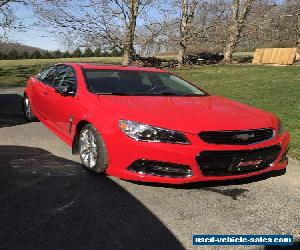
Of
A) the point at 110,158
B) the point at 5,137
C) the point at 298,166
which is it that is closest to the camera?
the point at 110,158

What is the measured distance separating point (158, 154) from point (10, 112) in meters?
6.49

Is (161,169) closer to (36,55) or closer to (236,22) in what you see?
(236,22)

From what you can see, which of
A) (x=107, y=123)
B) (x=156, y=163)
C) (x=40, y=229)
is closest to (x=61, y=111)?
(x=107, y=123)

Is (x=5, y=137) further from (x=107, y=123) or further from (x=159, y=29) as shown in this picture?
(x=159, y=29)

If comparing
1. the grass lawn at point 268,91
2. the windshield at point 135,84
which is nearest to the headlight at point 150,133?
the windshield at point 135,84

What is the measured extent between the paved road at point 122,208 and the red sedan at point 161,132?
23 cm

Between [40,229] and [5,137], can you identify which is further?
[5,137]

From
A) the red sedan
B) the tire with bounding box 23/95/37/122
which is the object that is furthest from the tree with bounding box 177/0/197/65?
the red sedan

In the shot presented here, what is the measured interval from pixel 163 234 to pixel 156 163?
100 centimetres

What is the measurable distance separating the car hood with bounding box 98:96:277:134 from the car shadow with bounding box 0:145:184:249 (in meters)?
0.88

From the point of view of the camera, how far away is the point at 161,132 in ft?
14.3

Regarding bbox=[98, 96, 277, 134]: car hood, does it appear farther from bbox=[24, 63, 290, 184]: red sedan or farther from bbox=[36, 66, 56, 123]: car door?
bbox=[36, 66, 56, 123]: car door

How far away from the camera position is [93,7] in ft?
76.2

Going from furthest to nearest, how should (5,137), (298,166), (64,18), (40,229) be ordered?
(64,18), (5,137), (298,166), (40,229)
